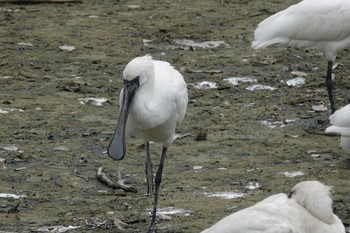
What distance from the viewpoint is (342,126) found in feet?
35.0

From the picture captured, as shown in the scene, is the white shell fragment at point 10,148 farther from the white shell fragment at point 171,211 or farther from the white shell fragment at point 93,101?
the white shell fragment at point 171,211

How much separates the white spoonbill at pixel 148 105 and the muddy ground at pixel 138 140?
444 millimetres

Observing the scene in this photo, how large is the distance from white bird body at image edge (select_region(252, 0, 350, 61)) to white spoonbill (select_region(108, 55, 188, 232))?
343 cm

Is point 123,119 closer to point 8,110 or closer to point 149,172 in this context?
point 149,172

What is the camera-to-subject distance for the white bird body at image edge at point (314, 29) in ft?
42.8

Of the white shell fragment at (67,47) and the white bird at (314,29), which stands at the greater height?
the white bird at (314,29)

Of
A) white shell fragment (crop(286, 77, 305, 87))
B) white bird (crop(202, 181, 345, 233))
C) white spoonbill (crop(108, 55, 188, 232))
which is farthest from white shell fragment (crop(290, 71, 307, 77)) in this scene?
white bird (crop(202, 181, 345, 233))

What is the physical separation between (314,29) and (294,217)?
6.17m

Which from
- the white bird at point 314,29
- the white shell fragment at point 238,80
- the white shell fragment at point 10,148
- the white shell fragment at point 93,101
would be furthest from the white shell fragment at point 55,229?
the white bird at point 314,29

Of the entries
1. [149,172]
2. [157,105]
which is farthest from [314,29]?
[157,105]

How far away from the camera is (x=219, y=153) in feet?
36.1

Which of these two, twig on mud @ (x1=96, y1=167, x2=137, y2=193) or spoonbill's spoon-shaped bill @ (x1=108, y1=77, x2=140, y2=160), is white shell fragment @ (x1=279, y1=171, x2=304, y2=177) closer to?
twig on mud @ (x1=96, y1=167, x2=137, y2=193)

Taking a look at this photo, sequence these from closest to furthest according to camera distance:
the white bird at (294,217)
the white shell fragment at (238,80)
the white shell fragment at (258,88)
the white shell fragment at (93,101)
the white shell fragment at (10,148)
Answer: the white bird at (294,217)
the white shell fragment at (10,148)
the white shell fragment at (93,101)
the white shell fragment at (258,88)
the white shell fragment at (238,80)

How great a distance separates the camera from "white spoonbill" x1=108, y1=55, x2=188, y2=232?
9336mm
